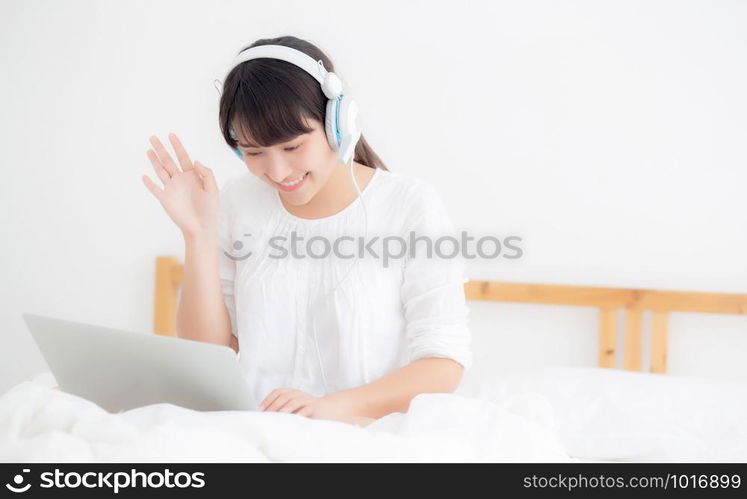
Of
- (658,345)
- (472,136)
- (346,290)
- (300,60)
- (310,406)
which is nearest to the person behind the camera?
(310,406)

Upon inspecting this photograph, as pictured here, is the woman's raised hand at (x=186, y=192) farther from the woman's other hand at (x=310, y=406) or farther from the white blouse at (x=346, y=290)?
the woman's other hand at (x=310, y=406)

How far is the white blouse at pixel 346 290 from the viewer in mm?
1174

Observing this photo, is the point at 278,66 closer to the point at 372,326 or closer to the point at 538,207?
the point at 372,326

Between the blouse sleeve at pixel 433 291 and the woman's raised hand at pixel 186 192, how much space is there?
0.32 m

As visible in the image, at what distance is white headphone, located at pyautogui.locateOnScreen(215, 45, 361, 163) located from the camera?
1.06 m

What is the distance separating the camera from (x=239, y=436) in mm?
662

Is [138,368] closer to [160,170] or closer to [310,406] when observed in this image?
[310,406]

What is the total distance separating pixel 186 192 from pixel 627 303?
3.42 ft

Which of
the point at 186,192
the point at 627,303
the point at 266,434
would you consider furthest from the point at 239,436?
the point at 627,303

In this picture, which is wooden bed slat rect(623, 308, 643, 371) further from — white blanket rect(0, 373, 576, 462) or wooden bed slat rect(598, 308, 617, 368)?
white blanket rect(0, 373, 576, 462)

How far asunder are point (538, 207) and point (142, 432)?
1325 millimetres
